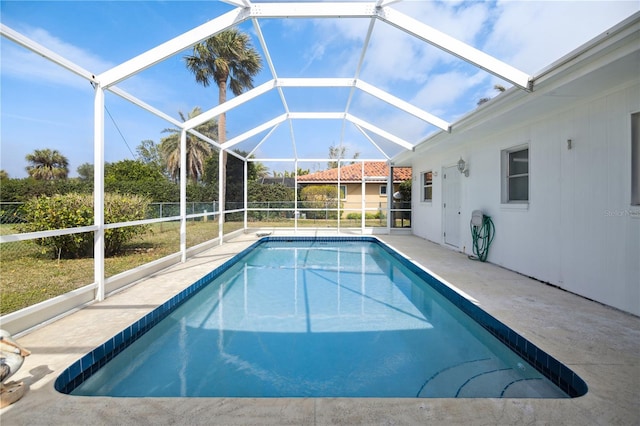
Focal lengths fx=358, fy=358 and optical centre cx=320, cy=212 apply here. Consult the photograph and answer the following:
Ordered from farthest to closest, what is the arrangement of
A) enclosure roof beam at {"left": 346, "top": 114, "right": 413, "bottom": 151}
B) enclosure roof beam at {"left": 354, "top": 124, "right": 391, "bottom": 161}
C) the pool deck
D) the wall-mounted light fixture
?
1. enclosure roof beam at {"left": 354, "top": 124, "right": 391, "bottom": 161}
2. enclosure roof beam at {"left": 346, "top": 114, "right": 413, "bottom": 151}
3. the wall-mounted light fixture
4. the pool deck

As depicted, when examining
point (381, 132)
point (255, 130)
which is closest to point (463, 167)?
point (381, 132)

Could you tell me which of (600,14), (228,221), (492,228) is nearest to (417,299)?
(492,228)

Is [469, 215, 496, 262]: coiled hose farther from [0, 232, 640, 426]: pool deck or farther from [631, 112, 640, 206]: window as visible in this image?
[631, 112, 640, 206]: window

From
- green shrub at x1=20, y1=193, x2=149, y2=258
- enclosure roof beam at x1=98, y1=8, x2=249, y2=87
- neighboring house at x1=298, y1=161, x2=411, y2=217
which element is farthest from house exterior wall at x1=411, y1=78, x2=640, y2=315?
neighboring house at x1=298, y1=161, x2=411, y2=217

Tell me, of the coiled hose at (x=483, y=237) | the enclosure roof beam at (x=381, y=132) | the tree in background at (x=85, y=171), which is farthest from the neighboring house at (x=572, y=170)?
the tree in background at (x=85, y=171)

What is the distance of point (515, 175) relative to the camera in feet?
18.9

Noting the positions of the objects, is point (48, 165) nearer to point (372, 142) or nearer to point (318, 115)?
point (318, 115)

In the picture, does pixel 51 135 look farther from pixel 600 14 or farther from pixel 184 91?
pixel 600 14

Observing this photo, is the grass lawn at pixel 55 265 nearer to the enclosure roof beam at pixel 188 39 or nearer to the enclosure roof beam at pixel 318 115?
the enclosure roof beam at pixel 188 39

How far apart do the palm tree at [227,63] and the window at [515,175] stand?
4440mm

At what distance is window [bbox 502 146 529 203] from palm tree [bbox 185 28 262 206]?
4.44 meters

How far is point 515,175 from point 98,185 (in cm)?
584

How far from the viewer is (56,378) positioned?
7.18 feet

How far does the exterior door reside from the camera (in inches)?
308
